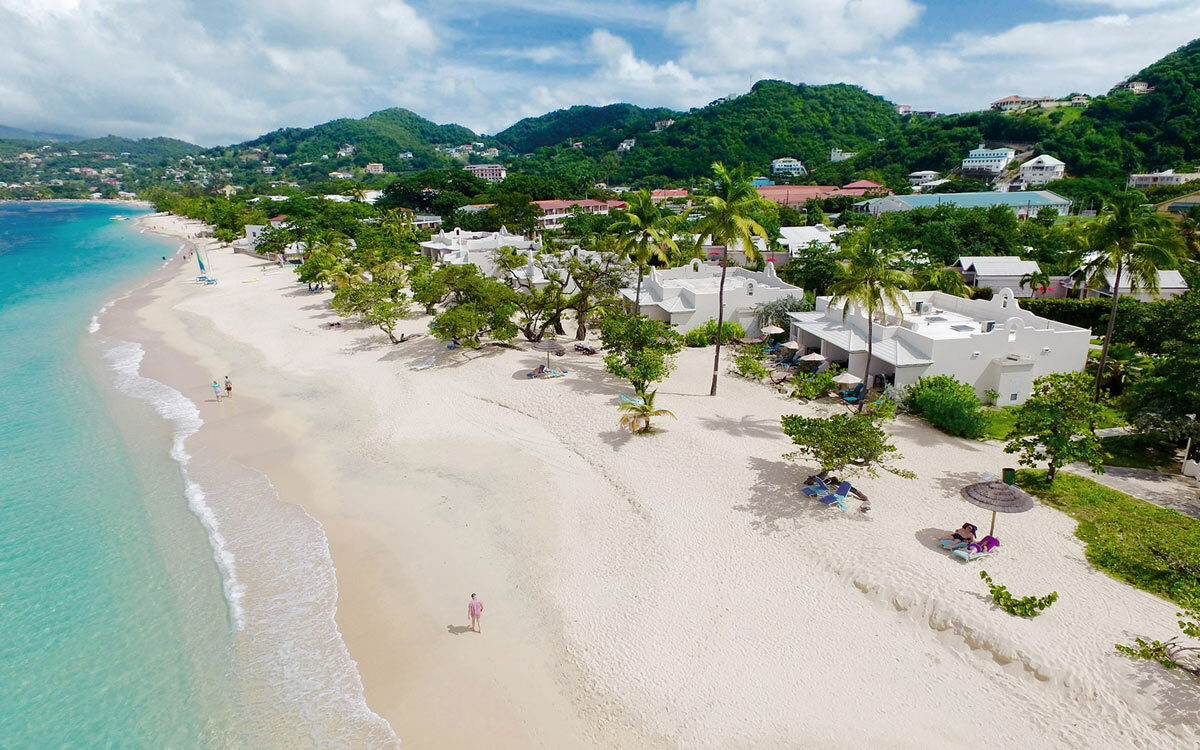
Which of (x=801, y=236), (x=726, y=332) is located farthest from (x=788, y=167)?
(x=726, y=332)

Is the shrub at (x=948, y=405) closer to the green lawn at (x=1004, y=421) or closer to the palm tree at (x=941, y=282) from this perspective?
the green lawn at (x=1004, y=421)

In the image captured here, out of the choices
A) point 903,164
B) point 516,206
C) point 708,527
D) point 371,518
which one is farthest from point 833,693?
point 903,164

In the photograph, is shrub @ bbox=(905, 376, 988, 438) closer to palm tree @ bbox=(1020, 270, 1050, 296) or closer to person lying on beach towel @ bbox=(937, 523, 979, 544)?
person lying on beach towel @ bbox=(937, 523, 979, 544)

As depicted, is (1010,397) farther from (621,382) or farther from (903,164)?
(903,164)

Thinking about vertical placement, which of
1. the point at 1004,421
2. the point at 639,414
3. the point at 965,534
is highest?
the point at 1004,421

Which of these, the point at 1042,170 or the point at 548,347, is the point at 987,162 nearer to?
the point at 1042,170
